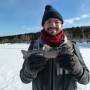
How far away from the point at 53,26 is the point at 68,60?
34cm

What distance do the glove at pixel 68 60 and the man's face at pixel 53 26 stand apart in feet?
0.67

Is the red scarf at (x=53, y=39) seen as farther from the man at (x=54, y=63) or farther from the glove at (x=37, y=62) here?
the glove at (x=37, y=62)

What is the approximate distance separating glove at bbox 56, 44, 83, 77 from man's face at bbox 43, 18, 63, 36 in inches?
8.0

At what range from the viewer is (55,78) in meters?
1.89

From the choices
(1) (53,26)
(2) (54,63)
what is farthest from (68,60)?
(1) (53,26)

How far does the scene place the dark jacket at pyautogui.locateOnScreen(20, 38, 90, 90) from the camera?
1.87 meters

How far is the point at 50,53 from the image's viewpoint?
1.70 metres

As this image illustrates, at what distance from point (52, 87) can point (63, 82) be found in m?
0.10

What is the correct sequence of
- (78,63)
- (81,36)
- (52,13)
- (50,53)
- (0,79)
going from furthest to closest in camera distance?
(81,36)
(0,79)
(52,13)
(78,63)
(50,53)

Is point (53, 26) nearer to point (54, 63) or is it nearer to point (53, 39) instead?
point (53, 39)

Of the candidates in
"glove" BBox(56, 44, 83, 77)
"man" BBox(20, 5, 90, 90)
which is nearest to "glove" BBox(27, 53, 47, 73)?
"man" BBox(20, 5, 90, 90)

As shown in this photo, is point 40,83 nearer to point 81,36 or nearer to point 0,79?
point 0,79

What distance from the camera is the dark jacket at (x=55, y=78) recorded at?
187cm

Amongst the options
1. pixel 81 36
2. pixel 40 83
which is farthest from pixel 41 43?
pixel 81 36
